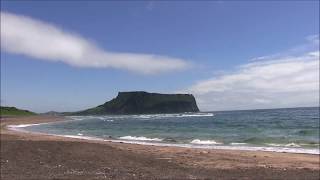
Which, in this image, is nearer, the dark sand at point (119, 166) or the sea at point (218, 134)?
the dark sand at point (119, 166)

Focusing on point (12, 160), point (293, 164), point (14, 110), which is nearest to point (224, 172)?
point (293, 164)

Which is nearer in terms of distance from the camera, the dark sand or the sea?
the dark sand

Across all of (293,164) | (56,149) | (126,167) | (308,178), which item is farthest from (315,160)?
(56,149)

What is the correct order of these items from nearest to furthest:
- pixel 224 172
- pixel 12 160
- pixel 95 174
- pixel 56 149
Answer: pixel 95 174 < pixel 224 172 < pixel 12 160 < pixel 56 149

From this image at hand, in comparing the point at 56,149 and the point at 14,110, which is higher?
the point at 14,110

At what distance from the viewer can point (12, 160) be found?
1605 centimetres

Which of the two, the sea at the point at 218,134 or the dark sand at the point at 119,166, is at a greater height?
the sea at the point at 218,134

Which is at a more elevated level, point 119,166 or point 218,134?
point 218,134

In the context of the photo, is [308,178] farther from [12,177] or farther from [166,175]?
[12,177]

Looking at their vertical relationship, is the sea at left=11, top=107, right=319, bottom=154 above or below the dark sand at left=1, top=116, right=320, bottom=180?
above

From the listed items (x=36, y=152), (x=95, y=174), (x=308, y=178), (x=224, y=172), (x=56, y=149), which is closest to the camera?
(x=95, y=174)

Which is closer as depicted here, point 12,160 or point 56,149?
point 12,160

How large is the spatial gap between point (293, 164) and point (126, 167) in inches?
299

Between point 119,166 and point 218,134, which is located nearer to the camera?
point 119,166
